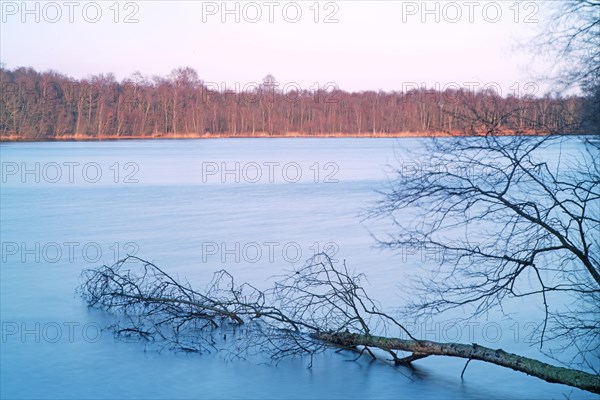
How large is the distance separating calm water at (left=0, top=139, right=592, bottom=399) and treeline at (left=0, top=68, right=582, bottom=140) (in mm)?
31358

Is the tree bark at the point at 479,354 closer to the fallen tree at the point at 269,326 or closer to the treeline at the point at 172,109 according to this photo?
Result: the fallen tree at the point at 269,326

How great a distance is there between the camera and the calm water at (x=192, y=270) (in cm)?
655

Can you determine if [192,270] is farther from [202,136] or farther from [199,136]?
[199,136]

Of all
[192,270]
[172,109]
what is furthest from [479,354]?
[172,109]

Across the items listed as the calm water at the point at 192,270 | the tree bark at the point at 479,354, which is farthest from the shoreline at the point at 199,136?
the tree bark at the point at 479,354

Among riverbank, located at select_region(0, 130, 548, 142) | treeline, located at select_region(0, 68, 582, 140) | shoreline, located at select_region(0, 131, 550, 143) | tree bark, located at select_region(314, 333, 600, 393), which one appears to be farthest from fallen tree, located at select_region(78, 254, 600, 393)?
riverbank, located at select_region(0, 130, 548, 142)

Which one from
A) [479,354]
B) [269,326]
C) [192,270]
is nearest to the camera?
[479,354]

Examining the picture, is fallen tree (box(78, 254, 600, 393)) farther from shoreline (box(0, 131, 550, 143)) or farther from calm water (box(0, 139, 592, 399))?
shoreline (box(0, 131, 550, 143))

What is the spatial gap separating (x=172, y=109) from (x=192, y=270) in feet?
188

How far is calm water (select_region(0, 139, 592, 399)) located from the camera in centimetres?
655

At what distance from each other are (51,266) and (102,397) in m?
5.63

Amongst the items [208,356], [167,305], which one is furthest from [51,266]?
[208,356]

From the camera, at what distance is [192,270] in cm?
1077

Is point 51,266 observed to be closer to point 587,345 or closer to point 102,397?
point 102,397
